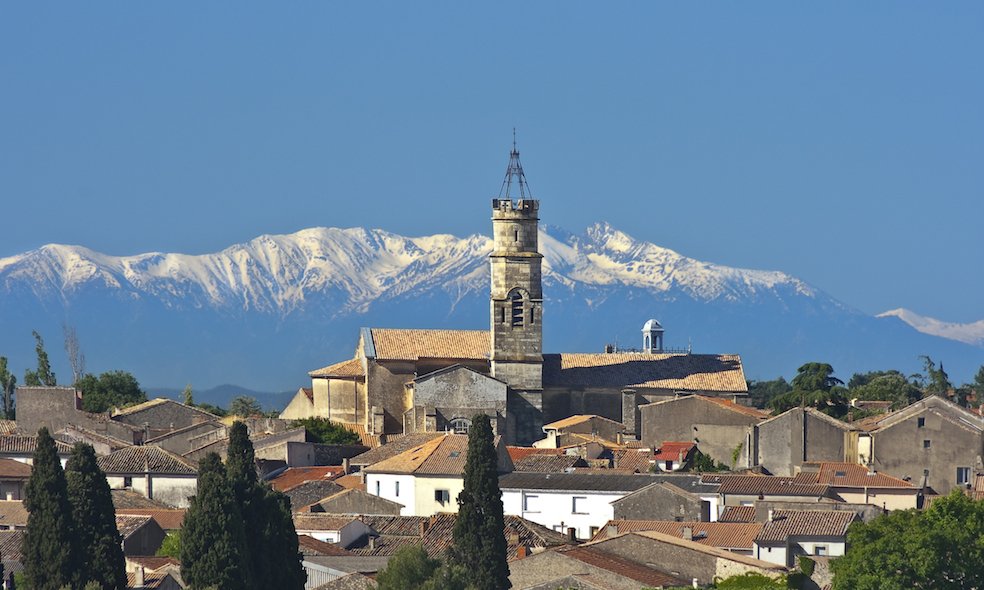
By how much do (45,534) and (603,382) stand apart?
44740 mm

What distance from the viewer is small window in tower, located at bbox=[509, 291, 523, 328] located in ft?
320

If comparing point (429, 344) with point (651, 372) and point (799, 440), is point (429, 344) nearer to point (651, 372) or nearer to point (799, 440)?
point (651, 372)

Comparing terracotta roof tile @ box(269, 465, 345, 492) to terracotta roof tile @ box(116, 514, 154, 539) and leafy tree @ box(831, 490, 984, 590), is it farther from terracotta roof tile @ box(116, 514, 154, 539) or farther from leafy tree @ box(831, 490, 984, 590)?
leafy tree @ box(831, 490, 984, 590)

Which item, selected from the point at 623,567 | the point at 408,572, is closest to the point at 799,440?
the point at 623,567

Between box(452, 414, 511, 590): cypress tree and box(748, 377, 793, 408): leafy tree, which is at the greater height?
box(452, 414, 511, 590): cypress tree

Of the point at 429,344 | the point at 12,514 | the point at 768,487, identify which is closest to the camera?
the point at 12,514

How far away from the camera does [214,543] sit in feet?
173

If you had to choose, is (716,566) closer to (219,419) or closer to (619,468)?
(619,468)

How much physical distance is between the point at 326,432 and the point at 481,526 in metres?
36.5

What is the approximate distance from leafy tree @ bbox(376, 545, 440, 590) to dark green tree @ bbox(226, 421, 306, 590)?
1927 millimetres

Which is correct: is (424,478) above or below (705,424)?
below

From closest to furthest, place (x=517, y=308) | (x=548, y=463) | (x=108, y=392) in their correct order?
(x=548, y=463) → (x=517, y=308) → (x=108, y=392)

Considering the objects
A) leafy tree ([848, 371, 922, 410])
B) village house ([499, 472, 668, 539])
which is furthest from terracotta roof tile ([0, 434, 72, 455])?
leafy tree ([848, 371, 922, 410])

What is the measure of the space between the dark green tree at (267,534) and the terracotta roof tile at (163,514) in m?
10.3
